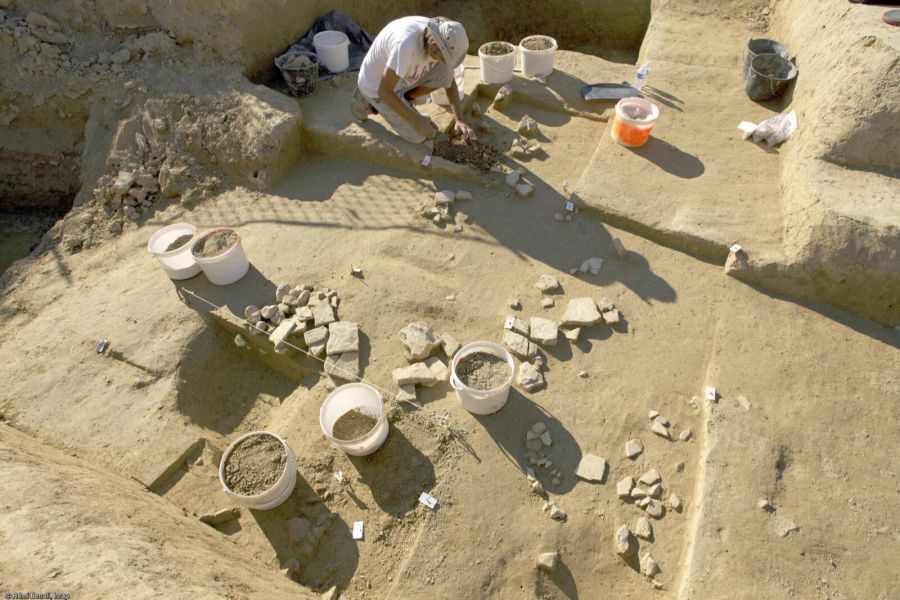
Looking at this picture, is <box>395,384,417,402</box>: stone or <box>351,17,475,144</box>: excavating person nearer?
<box>395,384,417,402</box>: stone

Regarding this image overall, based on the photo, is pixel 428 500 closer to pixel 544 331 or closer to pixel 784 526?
pixel 544 331

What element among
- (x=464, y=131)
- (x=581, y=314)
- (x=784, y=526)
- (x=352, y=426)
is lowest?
(x=784, y=526)

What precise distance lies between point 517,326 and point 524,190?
4.91 feet

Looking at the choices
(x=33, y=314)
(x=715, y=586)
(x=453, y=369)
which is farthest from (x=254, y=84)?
(x=715, y=586)

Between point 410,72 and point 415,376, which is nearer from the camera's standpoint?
point 415,376

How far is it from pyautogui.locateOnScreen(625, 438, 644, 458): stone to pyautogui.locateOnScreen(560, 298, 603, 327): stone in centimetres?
91

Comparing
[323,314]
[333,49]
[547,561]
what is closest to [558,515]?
[547,561]

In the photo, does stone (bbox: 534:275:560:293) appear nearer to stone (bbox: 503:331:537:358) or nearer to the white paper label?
stone (bbox: 503:331:537:358)

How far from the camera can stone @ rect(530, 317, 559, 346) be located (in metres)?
3.76

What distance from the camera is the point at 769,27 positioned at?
20.9ft

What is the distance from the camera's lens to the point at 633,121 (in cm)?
491

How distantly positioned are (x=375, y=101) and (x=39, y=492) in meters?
3.93

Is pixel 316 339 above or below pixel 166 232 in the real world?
below

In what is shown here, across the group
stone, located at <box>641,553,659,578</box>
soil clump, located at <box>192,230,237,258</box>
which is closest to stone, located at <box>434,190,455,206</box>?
soil clump, located at <box>192,230,237,258</box>
